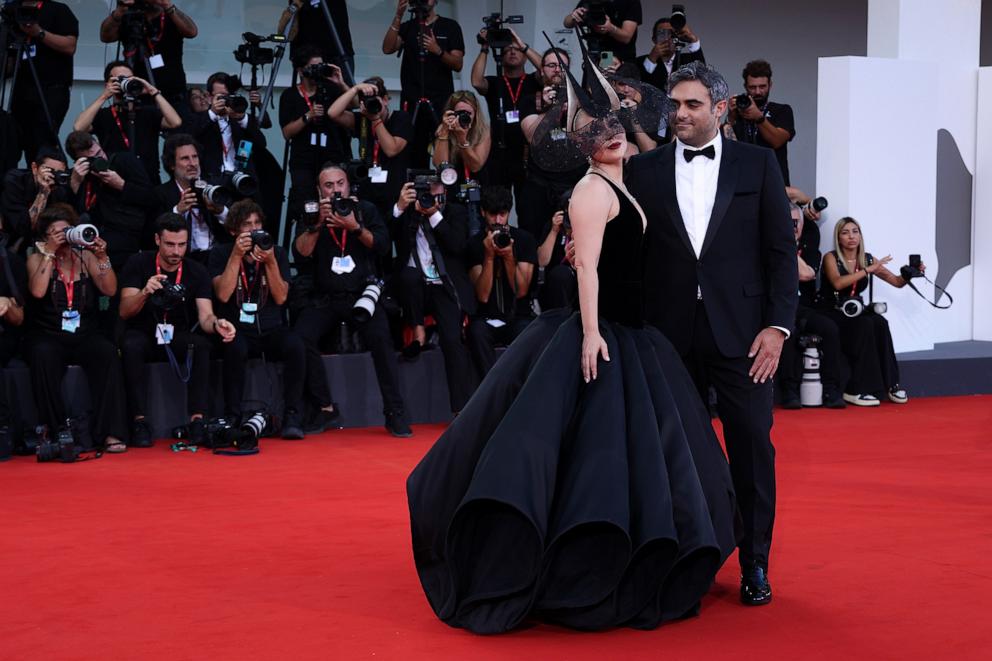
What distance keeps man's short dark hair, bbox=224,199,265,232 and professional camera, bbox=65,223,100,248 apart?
2.38 feet

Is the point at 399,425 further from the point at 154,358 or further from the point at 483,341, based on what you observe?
the point at 154,358

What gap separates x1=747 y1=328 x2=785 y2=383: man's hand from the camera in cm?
367

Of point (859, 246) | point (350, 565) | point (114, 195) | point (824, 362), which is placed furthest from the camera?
point (859, 246)

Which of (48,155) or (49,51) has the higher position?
(49,51)

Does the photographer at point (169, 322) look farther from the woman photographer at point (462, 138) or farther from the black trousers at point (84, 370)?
the woman photographer at point (462, 138)

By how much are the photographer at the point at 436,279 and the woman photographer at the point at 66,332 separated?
5.44 ft

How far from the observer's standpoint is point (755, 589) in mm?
3650

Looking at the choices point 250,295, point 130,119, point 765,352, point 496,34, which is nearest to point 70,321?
point 250,295

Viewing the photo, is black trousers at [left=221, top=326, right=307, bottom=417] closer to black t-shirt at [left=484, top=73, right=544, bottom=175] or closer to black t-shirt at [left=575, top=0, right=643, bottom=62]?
black t-shirt at [left=484, top=73, right=544, bottom=175]

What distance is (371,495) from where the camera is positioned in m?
5.41

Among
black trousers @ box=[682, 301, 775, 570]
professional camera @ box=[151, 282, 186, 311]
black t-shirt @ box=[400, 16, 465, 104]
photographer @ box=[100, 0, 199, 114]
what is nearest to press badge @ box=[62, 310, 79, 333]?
professional camera @ box=[151, 282, 186, 311]

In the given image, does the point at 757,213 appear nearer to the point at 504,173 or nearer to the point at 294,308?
the point at 294,308

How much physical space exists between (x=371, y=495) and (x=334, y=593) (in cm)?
162

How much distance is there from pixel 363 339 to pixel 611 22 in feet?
10.1
